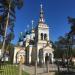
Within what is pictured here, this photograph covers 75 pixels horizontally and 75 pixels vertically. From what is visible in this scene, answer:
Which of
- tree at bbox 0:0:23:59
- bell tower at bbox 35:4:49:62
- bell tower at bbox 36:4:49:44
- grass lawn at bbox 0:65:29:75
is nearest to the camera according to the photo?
grass lawn at bbox 0:65:29:75

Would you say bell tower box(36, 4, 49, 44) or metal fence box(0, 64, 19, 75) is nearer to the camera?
metal fence box(0, 64, 19, 75)

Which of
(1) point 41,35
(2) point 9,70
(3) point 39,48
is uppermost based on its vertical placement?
(1) point 41,35

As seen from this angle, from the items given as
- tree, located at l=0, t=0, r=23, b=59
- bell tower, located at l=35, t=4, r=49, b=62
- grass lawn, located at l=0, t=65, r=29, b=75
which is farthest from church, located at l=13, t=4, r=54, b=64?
grass lawn, located at l=0, t=65, r=29, b=75

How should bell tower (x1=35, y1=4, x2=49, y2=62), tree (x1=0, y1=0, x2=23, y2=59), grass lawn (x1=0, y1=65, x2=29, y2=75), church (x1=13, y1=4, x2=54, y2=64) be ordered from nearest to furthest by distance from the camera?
grass lawn (x1=0, y1=65, x2=29, y2=75) → tree (x1=0, y1=0, x2=23, y2=59) → church (x1=13, y1=4, x2=54, y2=64) → bell tower (x1=35, y1=4, x2=49, y2=62)

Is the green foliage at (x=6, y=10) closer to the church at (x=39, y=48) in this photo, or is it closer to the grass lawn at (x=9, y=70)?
the grass lawn at (x=9, y=70)

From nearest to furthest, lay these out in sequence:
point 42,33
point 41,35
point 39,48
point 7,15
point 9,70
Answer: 1. point 9,70
2. point 7,15
3. point 39,48
4. point 42,33
5. point 41,35

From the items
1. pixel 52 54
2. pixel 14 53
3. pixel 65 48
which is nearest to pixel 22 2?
pixel 65 48

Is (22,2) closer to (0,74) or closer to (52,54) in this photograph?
(0,74)

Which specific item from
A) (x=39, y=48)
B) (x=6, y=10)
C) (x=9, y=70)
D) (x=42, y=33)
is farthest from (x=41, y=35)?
(x=9, y=70)

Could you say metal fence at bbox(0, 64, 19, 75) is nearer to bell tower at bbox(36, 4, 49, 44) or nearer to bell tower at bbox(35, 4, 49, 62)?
bell tower at bbox(35, 4, 49, 62)

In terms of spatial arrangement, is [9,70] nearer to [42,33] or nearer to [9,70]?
[9,70]

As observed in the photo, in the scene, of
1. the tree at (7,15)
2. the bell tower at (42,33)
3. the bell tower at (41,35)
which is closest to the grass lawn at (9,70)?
the tree at (7,15)

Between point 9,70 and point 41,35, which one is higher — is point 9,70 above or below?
below

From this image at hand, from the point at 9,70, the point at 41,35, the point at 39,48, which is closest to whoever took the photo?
the point at 9,70
